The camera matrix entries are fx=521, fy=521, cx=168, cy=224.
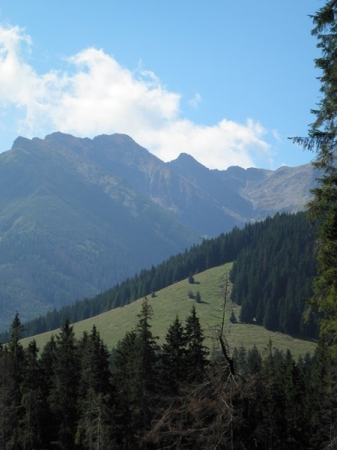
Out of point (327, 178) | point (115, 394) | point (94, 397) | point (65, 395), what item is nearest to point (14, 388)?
point (65, 395)

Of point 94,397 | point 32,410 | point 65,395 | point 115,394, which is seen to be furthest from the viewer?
point 65,395

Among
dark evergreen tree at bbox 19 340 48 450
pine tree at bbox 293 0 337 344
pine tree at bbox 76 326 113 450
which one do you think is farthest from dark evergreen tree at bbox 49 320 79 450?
pine tree at bbox 293 0 337 344

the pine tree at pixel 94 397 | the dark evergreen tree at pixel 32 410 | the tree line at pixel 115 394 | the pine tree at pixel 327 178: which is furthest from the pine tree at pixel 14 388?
the pine tree at pixel 327 178

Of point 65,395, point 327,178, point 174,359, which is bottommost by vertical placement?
point 65,395

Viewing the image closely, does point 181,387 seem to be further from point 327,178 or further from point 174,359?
point 174,359

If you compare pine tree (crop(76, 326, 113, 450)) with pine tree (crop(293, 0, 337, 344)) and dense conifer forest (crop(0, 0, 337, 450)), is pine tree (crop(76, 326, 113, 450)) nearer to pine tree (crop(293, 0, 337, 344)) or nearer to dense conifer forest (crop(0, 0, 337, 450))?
dense conifer forest (crop(0, 0, 337, 450))

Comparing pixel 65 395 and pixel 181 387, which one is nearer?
pixel 181 387

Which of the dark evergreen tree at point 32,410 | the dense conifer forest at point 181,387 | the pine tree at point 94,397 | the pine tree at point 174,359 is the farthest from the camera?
the dark evergreen tree at point 32,410

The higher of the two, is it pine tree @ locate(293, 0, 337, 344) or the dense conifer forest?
pine tree @ locate(293, 0, 337, 344)

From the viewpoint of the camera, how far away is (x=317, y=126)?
67.6 ft

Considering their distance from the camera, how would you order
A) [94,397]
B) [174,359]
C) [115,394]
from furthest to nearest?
[115,394]
[174,359]
[94,397]

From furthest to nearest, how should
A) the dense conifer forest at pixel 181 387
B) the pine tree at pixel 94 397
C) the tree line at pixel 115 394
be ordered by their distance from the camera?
the tree line at pixel 115 394
the pine tree at pixel 94 397
the dense conifer forest at pixel 181 387

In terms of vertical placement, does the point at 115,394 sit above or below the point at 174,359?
below

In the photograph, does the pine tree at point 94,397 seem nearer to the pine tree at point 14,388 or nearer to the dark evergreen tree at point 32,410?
the dark evergreen tree at point 32,410
